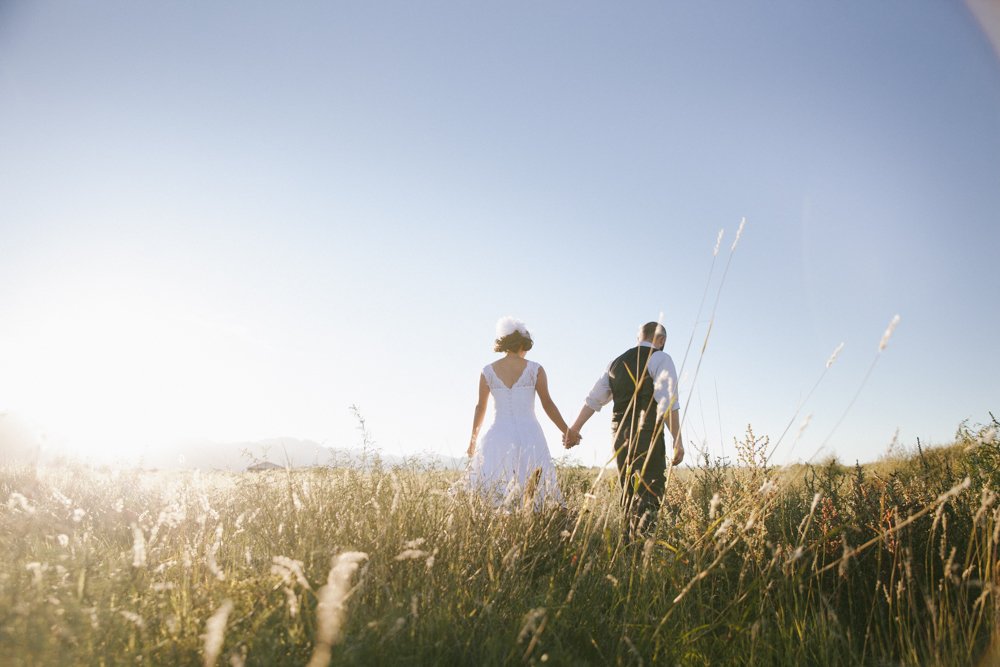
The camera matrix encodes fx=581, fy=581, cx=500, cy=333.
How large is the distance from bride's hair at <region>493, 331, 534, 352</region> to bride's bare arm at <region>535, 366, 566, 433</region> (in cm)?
32

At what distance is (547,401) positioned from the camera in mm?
6340

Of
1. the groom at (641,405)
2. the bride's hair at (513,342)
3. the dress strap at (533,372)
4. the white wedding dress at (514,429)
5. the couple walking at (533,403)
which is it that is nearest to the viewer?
the groom at (641,405)

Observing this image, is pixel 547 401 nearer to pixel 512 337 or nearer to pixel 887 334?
pixel 512 337

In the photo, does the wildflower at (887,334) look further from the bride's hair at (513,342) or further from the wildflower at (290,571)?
the bride's hair at (513,342)

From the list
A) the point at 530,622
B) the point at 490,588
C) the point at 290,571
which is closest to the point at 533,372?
the point at 490,588

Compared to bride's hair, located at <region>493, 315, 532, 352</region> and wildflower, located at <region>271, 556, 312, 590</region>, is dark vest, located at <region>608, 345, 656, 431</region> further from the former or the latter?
wildflower, located at <region>271, 556, 312, 590</region>

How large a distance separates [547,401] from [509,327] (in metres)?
0.91

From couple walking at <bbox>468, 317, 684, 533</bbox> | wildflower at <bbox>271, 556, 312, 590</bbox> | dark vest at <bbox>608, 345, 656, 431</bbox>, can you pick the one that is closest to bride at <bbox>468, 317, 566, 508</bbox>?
couple walking at <bbox>468, 317, 684, 533</bbox>

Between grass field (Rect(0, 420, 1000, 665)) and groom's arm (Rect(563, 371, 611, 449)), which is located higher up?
groom's arm (Rect(563, 371, 611, 449))

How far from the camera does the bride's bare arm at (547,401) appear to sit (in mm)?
6281

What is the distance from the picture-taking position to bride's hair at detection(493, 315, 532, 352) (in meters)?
6.39

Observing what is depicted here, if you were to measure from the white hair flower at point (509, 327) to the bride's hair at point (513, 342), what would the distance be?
3 cm

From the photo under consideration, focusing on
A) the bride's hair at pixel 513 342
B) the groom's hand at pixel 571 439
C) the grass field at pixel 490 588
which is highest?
the bride's hair at pixel 513 342

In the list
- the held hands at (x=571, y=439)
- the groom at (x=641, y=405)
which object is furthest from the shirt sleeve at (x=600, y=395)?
the held hands at (x=571, y=439)
